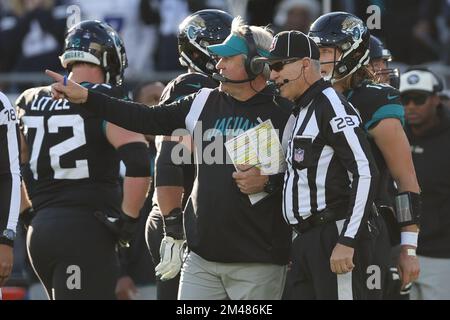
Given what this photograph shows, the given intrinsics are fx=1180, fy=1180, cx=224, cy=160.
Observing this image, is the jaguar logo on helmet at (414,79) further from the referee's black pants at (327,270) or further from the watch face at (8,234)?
the watch face at (8,234)

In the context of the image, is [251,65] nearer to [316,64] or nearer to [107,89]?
[316,64]

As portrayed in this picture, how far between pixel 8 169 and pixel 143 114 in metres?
0.77

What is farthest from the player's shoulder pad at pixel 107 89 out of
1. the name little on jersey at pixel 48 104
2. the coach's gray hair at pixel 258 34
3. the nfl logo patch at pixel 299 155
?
the nfl logo patch at pixel 299 155

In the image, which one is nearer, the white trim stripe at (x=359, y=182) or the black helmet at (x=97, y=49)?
the white trim stripe at (x=359, y=182)

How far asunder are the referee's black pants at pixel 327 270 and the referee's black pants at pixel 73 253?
1.32 metres

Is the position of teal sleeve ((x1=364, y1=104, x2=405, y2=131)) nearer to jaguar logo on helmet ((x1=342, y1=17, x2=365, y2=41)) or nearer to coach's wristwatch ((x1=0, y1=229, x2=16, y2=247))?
jaguar logo on helmet ((x1=342, y1=17, x2=365, y2=41))

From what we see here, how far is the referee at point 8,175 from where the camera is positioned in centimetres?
614

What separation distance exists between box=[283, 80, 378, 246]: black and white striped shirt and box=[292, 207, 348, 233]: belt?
2 cm

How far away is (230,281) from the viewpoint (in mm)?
6047

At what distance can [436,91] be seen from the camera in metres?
9.01

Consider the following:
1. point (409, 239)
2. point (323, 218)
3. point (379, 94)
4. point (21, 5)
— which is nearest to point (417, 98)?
point (379, 94)

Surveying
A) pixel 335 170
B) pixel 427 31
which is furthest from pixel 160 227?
pixel 427 31

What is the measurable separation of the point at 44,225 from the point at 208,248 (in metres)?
1.31

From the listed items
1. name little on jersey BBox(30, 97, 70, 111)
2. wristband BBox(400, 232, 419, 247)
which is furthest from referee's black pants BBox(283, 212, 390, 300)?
name little on jersey BBox(30, 97, 70, 111)
